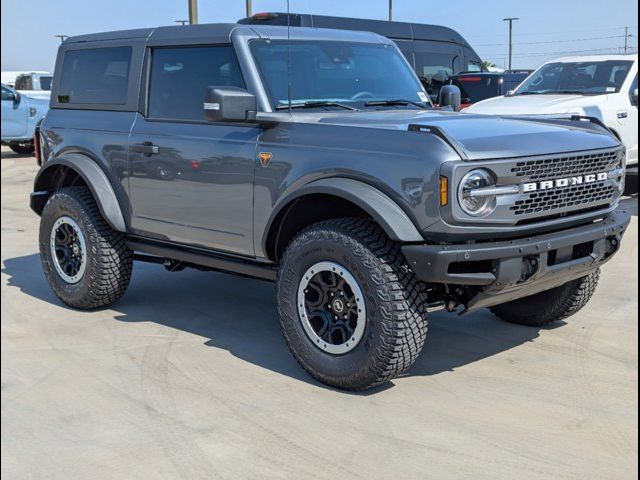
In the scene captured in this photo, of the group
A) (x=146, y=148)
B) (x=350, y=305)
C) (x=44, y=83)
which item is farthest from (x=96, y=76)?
(x=44, y=83)

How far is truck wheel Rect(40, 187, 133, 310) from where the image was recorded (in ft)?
18.7

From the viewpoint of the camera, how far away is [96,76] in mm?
5957

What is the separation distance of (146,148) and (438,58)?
12799mm

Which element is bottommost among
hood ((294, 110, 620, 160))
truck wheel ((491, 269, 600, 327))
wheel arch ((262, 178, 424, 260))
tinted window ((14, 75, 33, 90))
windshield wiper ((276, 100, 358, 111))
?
truck wheel ((491, 269, 600, 327))

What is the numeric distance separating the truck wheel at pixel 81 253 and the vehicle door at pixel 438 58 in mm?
10969

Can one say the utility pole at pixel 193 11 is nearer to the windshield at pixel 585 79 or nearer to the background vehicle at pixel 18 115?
the windshield at pixel 585 79

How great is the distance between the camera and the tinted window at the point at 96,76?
226 inches

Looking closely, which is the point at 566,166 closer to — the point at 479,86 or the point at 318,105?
the point at 318,105

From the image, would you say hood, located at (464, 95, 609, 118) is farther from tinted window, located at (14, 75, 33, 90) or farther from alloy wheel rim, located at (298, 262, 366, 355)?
tinted window, located at (14, 75, 33, 90)

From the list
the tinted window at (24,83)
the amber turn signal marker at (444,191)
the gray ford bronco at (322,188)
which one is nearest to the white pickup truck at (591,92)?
the gray ford bronco at (322,188)

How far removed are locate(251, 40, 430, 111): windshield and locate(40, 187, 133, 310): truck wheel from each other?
171 cm

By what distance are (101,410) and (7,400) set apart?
20.2 inches

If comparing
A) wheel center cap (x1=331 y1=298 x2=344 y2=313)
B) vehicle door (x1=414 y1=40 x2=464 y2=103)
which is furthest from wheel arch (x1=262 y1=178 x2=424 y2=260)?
vehicle door (x1=414 y1=40 x2=464 y2=103)

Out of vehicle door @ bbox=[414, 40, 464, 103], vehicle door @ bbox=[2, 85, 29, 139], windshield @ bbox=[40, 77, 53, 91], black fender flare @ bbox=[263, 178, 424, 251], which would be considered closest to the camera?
black fender flare @ bbox=[263, 178, 424, 251]
